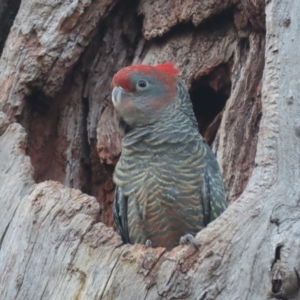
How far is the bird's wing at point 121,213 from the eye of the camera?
379 cm

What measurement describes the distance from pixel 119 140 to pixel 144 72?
76 cm

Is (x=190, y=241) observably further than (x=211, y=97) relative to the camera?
No

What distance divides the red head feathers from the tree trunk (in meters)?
0.46

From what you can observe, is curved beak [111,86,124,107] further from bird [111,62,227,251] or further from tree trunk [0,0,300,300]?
tree trunk [0,0,300,300]

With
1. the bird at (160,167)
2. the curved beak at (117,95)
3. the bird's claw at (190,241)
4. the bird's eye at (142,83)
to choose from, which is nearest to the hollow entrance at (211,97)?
the bird at (160,167)

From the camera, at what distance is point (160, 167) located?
3.71m

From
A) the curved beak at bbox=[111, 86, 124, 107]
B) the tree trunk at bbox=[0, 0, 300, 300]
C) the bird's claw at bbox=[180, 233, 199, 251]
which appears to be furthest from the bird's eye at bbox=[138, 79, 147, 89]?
the bird's claw at bbox=[180, 233, 199, 251]

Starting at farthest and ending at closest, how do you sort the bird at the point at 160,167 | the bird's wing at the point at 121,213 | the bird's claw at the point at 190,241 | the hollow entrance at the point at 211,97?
the hollow entrance at the point at 211,97, the bird's wing at the point at 121,213, the bird at the point at 160,167, the bird's claw at the point at 190,241

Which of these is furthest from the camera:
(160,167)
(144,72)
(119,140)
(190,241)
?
(119,140)

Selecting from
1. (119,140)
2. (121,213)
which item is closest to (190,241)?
(121,213)

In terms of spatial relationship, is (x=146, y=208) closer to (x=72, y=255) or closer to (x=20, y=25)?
(x=72, y=255)

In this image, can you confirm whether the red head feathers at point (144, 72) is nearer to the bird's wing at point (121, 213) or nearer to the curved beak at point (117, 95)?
the curved beak at point (117, 95)

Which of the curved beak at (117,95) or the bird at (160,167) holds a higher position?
the curved beak at (117,95)

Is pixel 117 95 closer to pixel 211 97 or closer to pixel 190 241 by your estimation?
pixel 211 97
